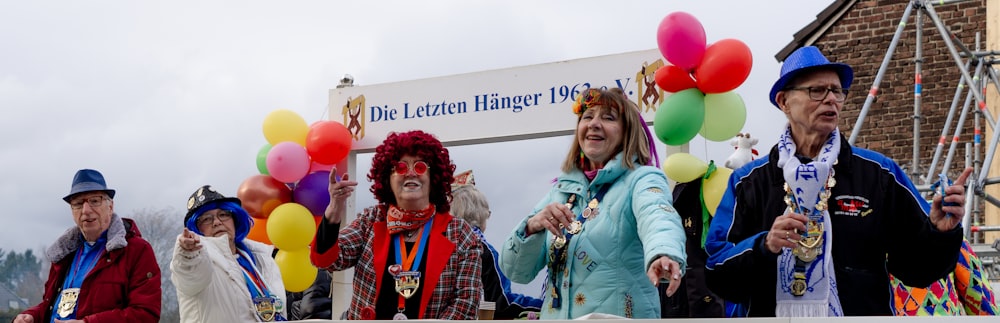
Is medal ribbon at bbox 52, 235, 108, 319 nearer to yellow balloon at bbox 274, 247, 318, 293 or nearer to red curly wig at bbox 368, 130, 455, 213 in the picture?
red curly wig at bbox 368, 130, 455, 213

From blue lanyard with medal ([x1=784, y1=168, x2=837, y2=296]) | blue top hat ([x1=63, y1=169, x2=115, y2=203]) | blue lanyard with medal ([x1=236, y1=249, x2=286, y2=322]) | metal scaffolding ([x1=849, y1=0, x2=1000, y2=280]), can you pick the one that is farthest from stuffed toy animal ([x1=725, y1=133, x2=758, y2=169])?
blue top hat ([x1=63, y1=169, x2=115, y2=203])

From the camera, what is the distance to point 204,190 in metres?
4.59

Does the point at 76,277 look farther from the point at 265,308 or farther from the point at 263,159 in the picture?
the point at 263,159

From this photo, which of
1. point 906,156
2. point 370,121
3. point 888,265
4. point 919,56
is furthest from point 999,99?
point 888,265

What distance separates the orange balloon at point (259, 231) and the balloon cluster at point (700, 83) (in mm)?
2795

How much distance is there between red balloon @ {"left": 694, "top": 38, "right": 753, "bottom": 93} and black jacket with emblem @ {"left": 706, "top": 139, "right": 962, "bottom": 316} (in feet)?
7.34

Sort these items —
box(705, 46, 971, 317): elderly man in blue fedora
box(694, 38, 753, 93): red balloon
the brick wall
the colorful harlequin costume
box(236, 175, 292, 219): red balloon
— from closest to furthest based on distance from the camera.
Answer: box(705, 46, 971, 317): elderly man in blue fedora → the colorful harlequin costume → box(694, 38, 753, 93): red balloon → box(236, 175, 292, 219): red balloon → the brick wall

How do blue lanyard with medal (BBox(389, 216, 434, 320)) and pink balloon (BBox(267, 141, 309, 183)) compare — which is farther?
pink balloon (BBox(267, 141, 309, 183))

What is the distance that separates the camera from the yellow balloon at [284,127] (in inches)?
273

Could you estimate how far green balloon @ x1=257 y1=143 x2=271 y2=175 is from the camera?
6.99 metres

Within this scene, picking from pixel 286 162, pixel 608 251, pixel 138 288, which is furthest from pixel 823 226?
pixel 286 162

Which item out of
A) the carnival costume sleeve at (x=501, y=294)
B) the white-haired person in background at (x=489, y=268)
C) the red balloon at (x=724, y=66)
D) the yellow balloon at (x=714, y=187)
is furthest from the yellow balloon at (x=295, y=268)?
the red balloon at (x=724, y=66)

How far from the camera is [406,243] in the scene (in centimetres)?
362

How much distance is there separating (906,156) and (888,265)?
10703 mm
